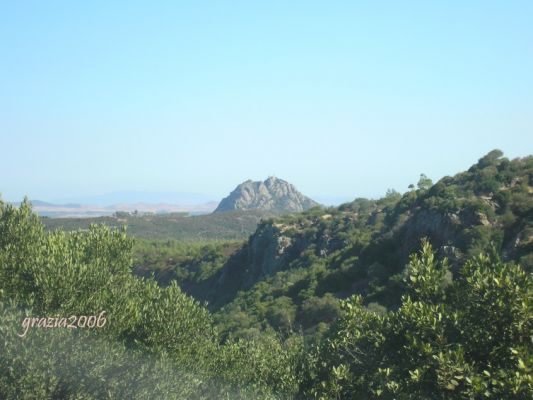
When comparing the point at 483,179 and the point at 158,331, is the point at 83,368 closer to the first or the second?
the point at 158,331

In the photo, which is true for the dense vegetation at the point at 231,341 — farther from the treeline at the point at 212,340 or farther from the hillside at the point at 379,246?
the hillside at the point at 379,246

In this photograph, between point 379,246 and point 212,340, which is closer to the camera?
point 212,340

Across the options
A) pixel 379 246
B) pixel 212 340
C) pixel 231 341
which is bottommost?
pixel 231 341

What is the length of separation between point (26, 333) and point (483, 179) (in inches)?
1793

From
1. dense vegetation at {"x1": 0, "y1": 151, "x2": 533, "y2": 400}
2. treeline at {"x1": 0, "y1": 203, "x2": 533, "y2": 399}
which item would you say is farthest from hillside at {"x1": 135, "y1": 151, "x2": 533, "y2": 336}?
treeline at {"x1": 0, "y1": 203, "x2": 533, "y2": 399}

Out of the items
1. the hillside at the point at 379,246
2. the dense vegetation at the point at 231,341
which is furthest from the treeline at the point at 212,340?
the hillside at the point at 379,246

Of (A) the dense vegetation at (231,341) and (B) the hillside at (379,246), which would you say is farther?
(B) the hillside at (379,246)

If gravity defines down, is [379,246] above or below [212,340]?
above

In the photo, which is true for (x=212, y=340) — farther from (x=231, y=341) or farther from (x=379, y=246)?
(x=379, y=246)

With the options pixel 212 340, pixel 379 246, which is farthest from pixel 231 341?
pixel 379 246

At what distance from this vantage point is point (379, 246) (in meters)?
56.5

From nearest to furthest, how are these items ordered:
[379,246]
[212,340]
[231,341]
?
[212,340]
[231,341]
[379,246]

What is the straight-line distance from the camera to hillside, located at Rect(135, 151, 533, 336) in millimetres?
41781

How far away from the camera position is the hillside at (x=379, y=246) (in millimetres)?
Result: 41781
